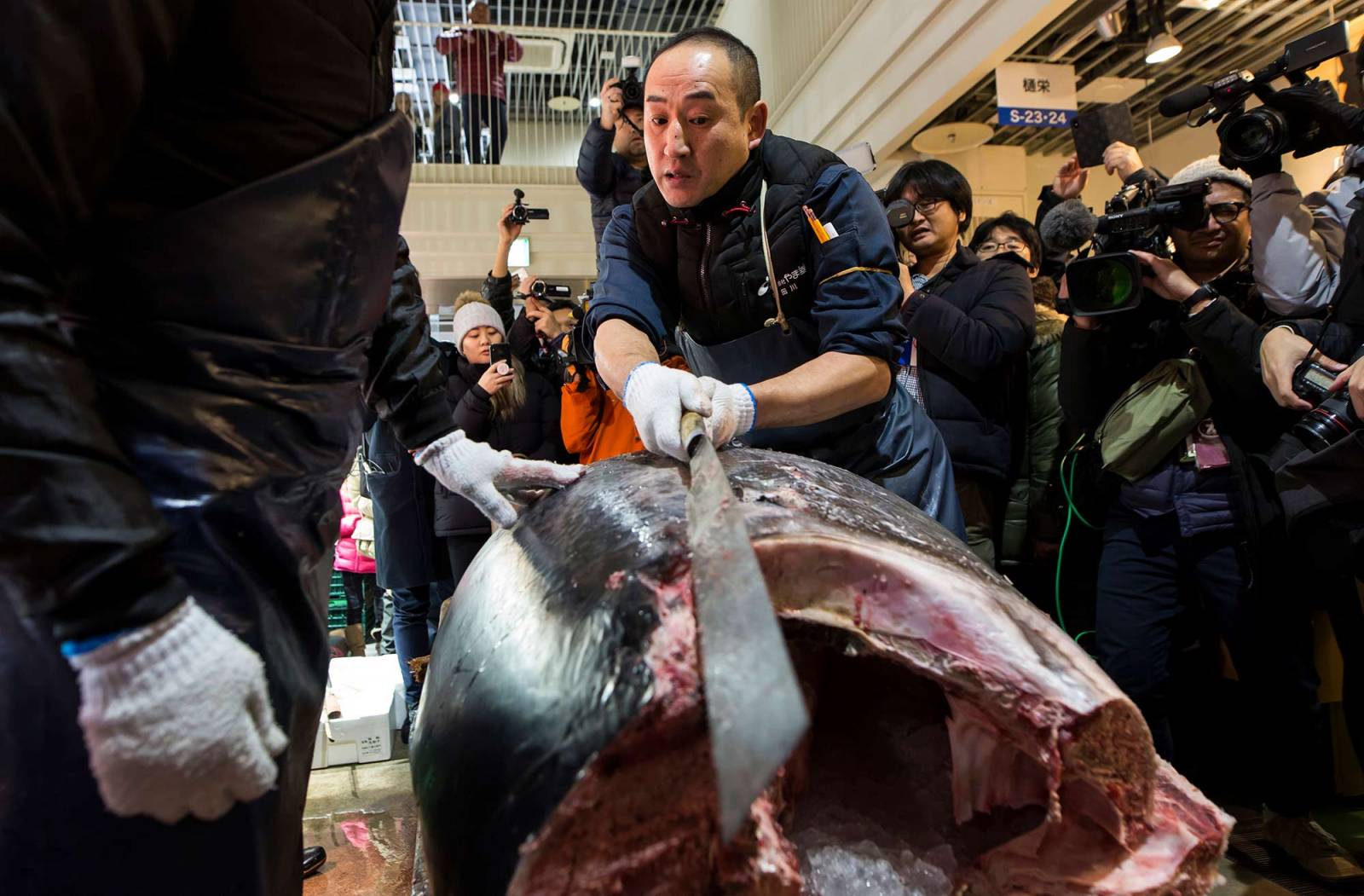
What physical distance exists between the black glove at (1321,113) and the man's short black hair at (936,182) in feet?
3.25

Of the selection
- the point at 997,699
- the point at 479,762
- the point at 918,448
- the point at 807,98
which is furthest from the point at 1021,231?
the point at 807,98

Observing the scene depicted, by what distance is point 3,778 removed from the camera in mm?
870

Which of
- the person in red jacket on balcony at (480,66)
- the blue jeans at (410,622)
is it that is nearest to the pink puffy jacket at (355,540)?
the blue jeans at (410,622)

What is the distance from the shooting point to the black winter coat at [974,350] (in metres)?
2.79

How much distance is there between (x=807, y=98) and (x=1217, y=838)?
24.1ft

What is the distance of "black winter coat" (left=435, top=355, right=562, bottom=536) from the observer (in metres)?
3.50

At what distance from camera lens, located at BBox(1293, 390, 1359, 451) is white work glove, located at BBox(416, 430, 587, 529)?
173cm

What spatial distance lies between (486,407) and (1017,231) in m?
2.30

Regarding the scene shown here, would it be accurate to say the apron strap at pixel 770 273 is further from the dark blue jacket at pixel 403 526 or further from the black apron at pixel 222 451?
the dark blue jacket at pixel 403 526

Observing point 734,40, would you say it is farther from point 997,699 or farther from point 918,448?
point 997,699

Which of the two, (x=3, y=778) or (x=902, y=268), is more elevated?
(x=902, y=268)

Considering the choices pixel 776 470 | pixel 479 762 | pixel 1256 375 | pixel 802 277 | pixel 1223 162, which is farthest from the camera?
pixel 1223 162

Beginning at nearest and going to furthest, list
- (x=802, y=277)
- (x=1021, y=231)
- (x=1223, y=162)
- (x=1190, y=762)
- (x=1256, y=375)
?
1. (x=802, y=277)
2. (x=1256, y=375)
3. (x=1223, y=162)
4. (x=1190, y=762)
5. (x=1021, y=231)

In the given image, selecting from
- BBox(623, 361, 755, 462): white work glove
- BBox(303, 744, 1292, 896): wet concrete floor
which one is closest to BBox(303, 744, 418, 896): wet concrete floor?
BBox(303, 744, 1292, 896): wet concrete floor
